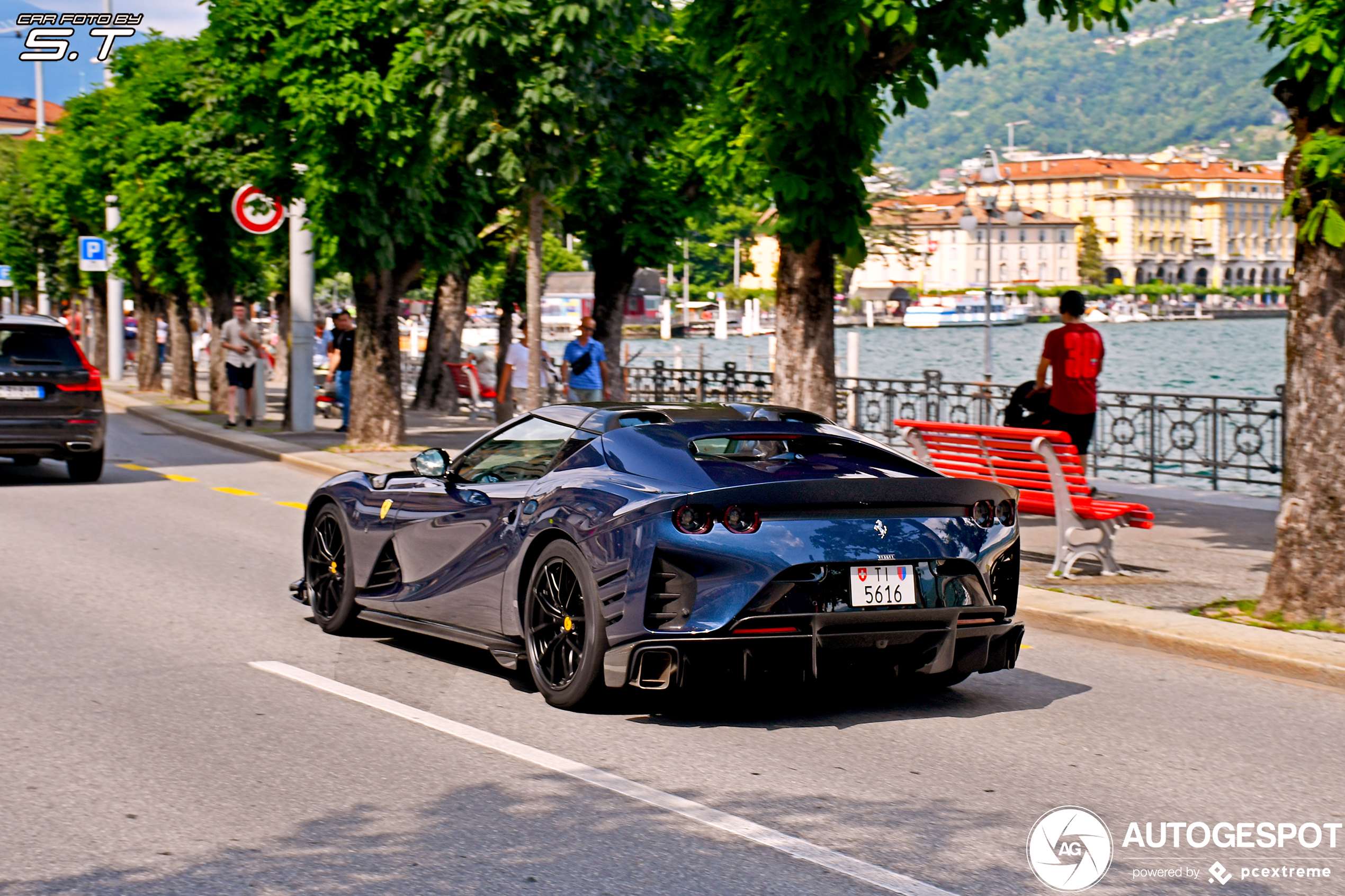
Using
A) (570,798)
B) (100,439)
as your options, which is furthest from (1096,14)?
(100,439)

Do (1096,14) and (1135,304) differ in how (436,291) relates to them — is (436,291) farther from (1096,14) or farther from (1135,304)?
(1135,304)

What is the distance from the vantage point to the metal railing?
18062mm

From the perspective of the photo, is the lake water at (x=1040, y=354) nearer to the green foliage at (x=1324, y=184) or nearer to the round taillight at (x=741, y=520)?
the green foliage at (x=1324, y=184)

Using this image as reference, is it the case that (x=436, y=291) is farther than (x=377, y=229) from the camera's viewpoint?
Yes

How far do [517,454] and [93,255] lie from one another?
3736 centimetres

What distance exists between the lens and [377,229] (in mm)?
21594

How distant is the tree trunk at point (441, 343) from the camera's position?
3525 centimetres

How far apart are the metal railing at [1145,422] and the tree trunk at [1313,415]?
6405 millimetres

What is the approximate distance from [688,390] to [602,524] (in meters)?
23.4

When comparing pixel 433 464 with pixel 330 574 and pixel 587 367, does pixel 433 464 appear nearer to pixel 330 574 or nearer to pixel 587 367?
pixel 330 574

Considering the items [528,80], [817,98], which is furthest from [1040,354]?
[817,98]

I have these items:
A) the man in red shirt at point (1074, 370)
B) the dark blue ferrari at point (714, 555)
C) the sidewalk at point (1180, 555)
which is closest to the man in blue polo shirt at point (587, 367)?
the sidewalk at point (1180, 555)

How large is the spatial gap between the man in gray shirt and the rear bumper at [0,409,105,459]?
9.12 m

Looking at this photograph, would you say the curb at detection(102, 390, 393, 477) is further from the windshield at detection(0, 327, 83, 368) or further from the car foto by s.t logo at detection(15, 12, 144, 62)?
the car foto by s.t logo at detection(15, 12, 144, 62)
